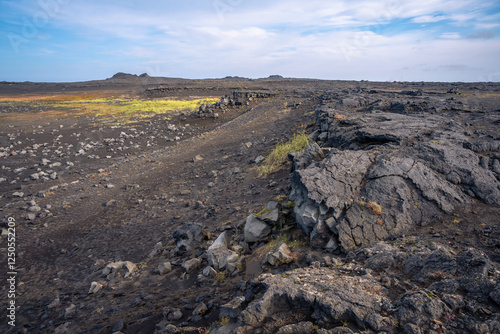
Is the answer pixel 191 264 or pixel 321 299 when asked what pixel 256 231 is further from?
pixel 321 299

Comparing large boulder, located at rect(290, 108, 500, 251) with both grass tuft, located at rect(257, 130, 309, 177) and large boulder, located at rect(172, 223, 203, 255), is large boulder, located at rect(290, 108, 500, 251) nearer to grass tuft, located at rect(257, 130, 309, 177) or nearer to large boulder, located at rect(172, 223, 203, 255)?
large boulder, located at rect(172, 223, 203, 255)

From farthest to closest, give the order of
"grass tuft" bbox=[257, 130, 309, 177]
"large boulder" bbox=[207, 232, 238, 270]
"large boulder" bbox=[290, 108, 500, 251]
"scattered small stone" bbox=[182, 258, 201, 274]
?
"grass tuft" bbox=[257, 130, 309, 177] < "scattered small stone" bbox=[182, 258, 201, 274] < "large boulder" bbox=[207, 232, 238, 270] < "large boulder" bbox=[290, 108, 500, 251]

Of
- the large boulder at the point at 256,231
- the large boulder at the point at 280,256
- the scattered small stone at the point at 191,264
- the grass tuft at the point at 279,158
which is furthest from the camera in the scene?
the grass tuft at the point at 279,158

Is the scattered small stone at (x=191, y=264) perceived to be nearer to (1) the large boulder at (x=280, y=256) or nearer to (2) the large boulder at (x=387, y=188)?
(1) the large boulder at (x=280, y=256)

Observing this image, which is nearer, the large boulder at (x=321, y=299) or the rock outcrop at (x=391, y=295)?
the rock outcrop at (x=391, y=295)

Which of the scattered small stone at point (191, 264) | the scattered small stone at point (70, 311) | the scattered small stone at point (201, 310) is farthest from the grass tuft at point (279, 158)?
the scattered small stone at point (70, 311)

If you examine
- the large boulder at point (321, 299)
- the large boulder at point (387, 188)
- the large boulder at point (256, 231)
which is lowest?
the large boulder at point (256, 231)

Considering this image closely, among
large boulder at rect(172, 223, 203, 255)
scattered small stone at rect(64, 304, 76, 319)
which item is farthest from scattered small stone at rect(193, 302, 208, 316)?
scattered small stone at rect(64, 304, 76, 319)

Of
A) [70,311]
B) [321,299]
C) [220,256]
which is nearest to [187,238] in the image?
[220,256]

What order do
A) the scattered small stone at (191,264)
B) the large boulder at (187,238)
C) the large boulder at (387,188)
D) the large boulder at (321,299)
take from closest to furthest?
1. the large boulder at (321,299)
2. the large boulder at (387,188)
3. the scattered small stone at (191,264)
4. the large boulder at (187,238)

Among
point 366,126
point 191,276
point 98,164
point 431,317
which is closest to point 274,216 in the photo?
point 191,276

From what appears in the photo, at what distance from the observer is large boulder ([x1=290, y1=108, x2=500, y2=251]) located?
5.43 meters

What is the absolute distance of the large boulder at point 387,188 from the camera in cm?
543

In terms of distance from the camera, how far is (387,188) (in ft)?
19.6
